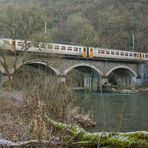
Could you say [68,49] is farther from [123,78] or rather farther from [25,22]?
[123,78]

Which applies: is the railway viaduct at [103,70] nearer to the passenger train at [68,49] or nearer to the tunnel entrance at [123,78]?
the tunnel entrance at [123,78]

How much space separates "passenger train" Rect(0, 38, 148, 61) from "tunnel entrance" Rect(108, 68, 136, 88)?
2.88m

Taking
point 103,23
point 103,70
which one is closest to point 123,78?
point 103,70

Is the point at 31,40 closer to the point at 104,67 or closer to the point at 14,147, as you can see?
the point at 104,67

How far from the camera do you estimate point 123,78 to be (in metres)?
55.3

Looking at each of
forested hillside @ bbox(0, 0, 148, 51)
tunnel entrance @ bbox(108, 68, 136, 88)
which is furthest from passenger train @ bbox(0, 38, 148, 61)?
forested hillside @ bbox(0, 0, 148, 51)

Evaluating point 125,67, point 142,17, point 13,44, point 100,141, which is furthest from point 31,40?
point 142,17

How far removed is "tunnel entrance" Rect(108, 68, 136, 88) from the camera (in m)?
52.5

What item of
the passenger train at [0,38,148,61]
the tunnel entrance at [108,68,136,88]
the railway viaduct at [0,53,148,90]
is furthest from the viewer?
the tunnel entrance at [108,68,136,88]

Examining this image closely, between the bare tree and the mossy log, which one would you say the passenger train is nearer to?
the bare tree

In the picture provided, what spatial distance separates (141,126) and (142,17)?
5950cm

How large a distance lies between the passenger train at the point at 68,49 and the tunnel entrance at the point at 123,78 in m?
2.88

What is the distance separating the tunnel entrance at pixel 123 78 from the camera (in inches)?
2068

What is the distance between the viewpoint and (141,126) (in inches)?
Answer: 543
